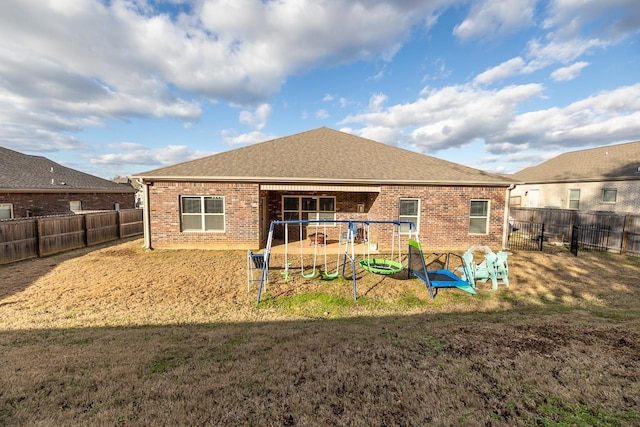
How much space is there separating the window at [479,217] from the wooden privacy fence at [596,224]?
4657 millimetres

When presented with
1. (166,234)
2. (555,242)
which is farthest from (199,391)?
(555,242)

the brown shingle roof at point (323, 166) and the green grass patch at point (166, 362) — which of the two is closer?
the green grass patch at point (166, 362)

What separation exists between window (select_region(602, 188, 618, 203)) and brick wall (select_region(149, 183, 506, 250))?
483 inches

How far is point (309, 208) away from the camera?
1367 centimetres

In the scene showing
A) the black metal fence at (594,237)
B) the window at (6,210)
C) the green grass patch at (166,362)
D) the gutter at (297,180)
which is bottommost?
the green grass patch at (166,362)

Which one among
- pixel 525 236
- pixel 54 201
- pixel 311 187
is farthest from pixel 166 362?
pixel 54 201

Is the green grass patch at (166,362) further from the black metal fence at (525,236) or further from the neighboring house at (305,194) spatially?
the black metal fence at (525,236)

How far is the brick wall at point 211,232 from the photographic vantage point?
11094 millimetres

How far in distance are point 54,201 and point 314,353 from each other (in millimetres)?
21650

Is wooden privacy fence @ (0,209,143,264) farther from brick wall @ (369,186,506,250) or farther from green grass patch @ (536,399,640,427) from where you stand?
green grass patch @ (536,399,640,427)

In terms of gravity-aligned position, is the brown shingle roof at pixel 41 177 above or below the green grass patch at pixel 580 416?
above

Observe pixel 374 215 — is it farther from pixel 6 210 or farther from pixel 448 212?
pixel 6 210

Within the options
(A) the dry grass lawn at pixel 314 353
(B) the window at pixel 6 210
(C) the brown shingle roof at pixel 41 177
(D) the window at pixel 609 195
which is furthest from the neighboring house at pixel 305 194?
(D) the window at pixel 609 195

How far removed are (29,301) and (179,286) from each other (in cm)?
306
